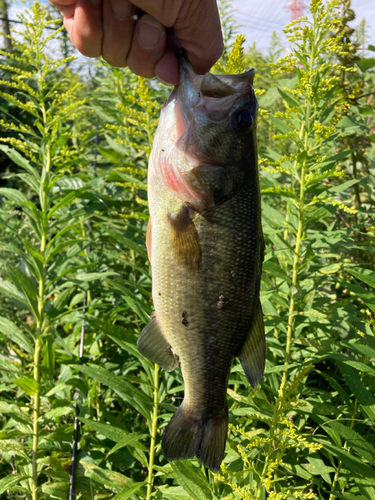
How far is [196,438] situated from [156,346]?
37 cm

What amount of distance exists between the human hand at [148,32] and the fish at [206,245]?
0.10 metres

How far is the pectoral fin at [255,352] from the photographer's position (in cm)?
163

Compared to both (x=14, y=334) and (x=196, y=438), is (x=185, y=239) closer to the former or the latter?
(x=196, y=438)

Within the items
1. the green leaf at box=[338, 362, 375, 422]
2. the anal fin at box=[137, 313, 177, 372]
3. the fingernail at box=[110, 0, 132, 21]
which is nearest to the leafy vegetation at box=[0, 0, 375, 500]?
the green leaf at box=[338, 362, 375, 422]

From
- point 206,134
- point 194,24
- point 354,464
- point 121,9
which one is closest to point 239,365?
point 354,464

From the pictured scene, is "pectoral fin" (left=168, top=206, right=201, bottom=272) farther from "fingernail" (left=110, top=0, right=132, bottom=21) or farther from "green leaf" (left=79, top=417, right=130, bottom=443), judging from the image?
"green leaf" (left=79, top=417, right=130, bottom=443)

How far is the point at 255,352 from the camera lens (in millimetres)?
1639

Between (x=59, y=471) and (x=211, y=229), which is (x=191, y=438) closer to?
(x=211, y=229)

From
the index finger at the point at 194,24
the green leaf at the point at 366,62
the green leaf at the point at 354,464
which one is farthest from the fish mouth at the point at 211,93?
the green leaf at the point at 366,62

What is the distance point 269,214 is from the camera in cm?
279

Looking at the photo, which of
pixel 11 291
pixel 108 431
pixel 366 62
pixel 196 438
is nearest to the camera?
pixel 196 438

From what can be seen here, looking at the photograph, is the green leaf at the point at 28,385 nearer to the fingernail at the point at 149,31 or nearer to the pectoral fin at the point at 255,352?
the pectoral fin at the point at 255,352

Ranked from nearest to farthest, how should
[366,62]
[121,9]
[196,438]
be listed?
[196,438]
[121,9]
[366,62]

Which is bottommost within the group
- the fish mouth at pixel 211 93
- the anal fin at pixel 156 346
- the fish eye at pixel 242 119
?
the anal fin at pixel 156 346
